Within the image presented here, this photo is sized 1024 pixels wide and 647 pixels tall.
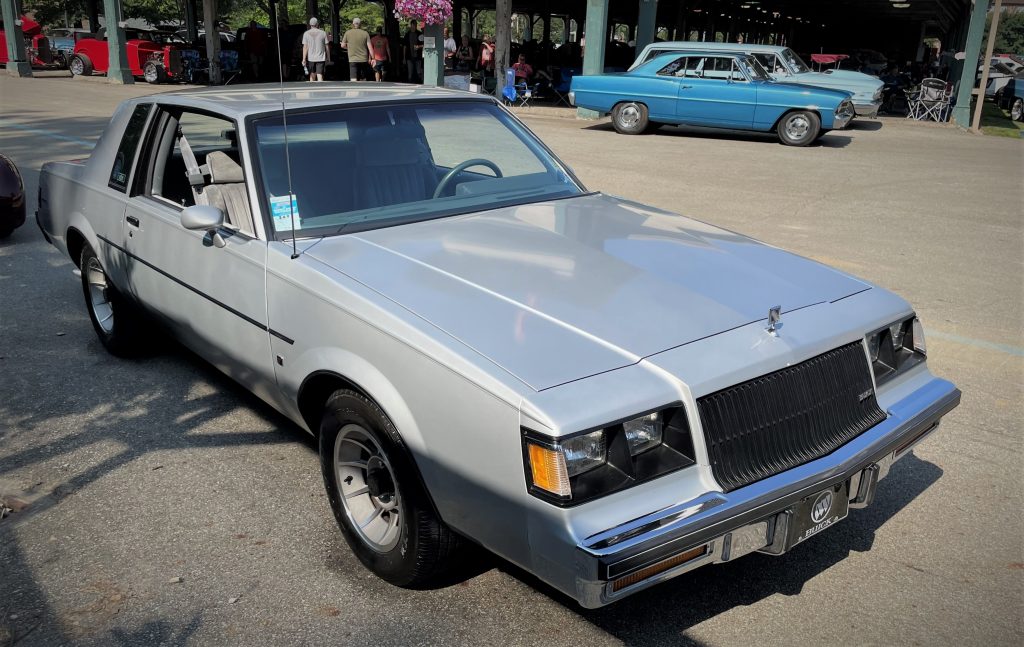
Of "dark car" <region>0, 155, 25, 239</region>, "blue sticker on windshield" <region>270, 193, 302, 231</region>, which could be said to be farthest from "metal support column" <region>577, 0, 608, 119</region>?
"blue sticker on windshield" <region>270, 193, 302, 231</region>

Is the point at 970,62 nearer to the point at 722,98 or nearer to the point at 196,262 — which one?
the point at 722,98

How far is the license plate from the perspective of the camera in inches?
104

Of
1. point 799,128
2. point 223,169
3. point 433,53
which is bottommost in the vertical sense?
point 799,128

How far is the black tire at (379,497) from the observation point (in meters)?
2.76

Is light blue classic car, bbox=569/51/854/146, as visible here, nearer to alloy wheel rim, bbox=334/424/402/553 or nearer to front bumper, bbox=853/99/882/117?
front bumper, bbox=853/99/882/117

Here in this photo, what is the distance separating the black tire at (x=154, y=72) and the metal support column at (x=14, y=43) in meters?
5.33

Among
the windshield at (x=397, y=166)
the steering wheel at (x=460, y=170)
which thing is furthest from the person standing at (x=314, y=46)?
the steering wheel at (x=460, y=170)

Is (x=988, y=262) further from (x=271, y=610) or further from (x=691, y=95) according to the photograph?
(x=691, y=95)

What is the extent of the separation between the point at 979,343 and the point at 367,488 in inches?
167

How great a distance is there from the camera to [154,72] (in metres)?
27.8

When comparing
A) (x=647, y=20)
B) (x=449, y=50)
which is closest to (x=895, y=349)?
(x=647, y=20)

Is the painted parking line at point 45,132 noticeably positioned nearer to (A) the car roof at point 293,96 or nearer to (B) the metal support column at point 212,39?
(A) the car roof at point 293,96

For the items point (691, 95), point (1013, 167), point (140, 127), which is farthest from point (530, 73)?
point (140, 127)

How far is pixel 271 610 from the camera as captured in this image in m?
2.89
